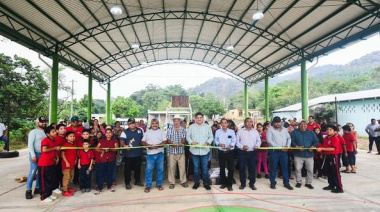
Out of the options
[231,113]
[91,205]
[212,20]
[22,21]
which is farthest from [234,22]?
[231,113]

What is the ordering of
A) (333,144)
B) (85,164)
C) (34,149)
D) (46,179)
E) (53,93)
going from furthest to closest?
1. (53,93)
2. (333,144)
3. (85,164)
4. (34,149)
5. (46,179)

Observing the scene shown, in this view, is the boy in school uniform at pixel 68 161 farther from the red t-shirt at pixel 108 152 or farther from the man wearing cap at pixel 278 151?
the man wearing cap at pixel 278 151

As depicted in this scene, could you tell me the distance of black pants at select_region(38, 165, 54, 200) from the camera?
186 inches

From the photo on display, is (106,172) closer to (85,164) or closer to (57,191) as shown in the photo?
(85,164)

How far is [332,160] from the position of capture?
17.8 feet

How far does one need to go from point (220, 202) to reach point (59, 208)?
311 cm

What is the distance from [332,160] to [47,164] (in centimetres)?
619

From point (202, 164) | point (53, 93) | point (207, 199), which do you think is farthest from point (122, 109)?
point (207, 199)

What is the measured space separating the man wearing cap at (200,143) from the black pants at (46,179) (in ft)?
9.84

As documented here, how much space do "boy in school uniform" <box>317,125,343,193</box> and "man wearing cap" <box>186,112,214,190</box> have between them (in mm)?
2651

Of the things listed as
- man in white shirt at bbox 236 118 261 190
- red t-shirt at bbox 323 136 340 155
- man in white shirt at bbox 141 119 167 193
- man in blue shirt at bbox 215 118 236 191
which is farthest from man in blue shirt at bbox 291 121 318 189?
man in white shirt at bbox 141 119 167 193

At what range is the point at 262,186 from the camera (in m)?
5.86

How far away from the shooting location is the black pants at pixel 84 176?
5406 mm

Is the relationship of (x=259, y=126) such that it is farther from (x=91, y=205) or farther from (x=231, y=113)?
(x=231, y=113)
